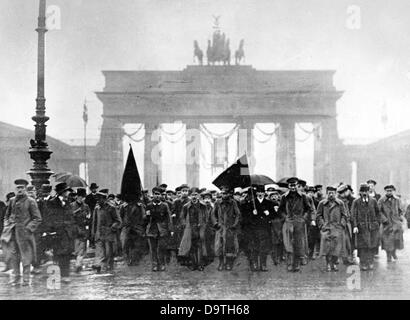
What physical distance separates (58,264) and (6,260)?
1004 millimetres

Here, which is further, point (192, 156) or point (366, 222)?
point (192, 156)

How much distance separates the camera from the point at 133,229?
1167 cm

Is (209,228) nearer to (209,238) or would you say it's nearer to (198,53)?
(209,238)

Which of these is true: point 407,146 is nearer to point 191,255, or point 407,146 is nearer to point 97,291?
point 191,255

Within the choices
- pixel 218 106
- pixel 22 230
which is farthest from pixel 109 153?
pixel 22 230

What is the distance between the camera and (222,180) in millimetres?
10602

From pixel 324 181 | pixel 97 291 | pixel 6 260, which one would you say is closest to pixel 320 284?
pixel 97 291

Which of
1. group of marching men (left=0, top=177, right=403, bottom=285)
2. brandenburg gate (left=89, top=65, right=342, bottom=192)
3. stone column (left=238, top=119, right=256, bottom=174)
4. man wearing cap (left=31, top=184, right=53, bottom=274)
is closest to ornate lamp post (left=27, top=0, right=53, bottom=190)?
man wearing cap (left=31, top=184, right=53, bottom=274)

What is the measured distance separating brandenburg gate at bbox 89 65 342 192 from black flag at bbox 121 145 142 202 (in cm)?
2834

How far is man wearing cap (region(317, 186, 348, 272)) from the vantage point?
35.6ft

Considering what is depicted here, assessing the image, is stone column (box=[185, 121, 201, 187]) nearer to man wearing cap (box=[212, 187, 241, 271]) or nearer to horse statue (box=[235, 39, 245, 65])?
horse statue (box=[235, 39, 245, 65])

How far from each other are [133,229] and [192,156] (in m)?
29.1

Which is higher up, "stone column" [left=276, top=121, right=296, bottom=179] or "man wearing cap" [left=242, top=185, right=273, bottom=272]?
"stone column" [left=276, top=121, right=296, bottom=179]

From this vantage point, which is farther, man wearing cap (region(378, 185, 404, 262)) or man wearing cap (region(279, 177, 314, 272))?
man wearing cap (region(378, 185, 404, 262))
